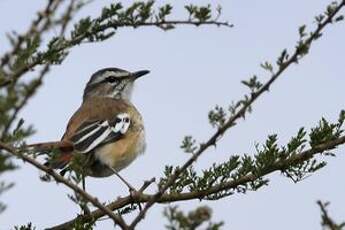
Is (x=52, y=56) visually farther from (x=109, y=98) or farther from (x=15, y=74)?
(x=109, y=98)

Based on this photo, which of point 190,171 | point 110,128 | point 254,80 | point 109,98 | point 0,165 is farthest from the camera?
point 109,98

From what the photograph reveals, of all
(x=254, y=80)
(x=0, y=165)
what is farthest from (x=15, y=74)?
(x=254, y=80)

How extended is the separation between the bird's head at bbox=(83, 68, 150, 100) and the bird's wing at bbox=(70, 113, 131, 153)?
3.96ft

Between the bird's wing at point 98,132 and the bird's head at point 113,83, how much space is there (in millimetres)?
1207

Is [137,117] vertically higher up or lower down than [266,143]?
higher up

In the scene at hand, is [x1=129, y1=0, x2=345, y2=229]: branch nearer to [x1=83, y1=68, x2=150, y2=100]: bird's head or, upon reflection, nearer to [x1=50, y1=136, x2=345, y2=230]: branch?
[x1=50, y1=136, x2=345, y2=230]: branch

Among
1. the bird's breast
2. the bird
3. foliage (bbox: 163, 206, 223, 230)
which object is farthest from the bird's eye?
foliage (bbox: 163, 206, 223, 230)

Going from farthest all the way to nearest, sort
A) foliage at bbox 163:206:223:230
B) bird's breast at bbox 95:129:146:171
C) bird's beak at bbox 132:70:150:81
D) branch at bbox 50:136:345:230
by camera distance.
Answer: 1. bird's beak at bbox 132:70:150:81
2. bird's breast at bbox 95:129:146:171
3. branch at bbox 50:136:345:230
4. foliage at bbox 163:206:223:230

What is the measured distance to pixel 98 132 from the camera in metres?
7.52

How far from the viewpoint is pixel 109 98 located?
364 inches

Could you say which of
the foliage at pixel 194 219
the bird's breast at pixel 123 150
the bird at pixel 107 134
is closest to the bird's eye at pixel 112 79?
the bird at pixel 107 134

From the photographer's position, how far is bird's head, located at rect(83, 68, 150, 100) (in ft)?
31.0

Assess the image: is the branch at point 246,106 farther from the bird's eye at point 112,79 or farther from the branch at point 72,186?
the bird's eye at point 112,79

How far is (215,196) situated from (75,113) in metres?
3.59
